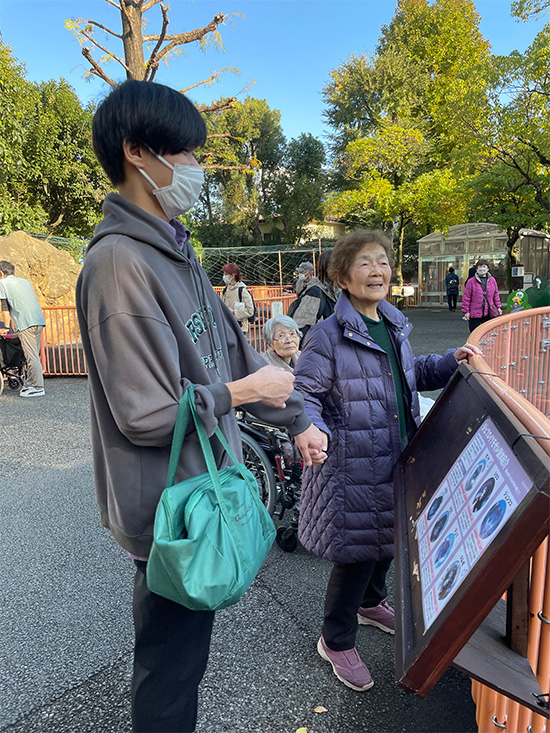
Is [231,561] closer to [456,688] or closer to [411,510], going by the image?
[411,510]

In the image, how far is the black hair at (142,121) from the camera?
1310 millimetres

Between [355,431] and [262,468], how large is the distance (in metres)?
1.66

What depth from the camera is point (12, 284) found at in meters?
8.23

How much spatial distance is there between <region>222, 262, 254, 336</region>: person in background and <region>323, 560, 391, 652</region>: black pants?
21.0ft

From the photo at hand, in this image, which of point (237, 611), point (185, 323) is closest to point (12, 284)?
point (237, 611)

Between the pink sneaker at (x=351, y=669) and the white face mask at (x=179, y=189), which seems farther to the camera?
the pink sneaker at (x=351, y=669)

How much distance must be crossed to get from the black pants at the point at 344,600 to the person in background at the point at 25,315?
24.4ft

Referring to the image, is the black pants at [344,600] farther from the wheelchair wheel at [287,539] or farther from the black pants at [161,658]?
the wheelchair wheel at [287,539]

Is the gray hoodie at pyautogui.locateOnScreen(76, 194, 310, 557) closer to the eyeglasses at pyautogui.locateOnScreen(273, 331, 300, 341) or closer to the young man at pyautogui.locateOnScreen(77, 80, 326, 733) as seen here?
the young man at pyautogui.locateOnScreen(77, 80, 326, 733)

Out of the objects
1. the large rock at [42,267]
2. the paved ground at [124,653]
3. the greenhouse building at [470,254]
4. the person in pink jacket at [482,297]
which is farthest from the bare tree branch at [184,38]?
the greenhouse building at [470,254]

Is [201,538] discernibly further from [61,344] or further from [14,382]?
[61,344]

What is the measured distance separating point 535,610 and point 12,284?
28.6 feet

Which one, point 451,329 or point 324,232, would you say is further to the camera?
point 324,232

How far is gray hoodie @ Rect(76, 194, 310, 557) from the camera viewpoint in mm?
1199
